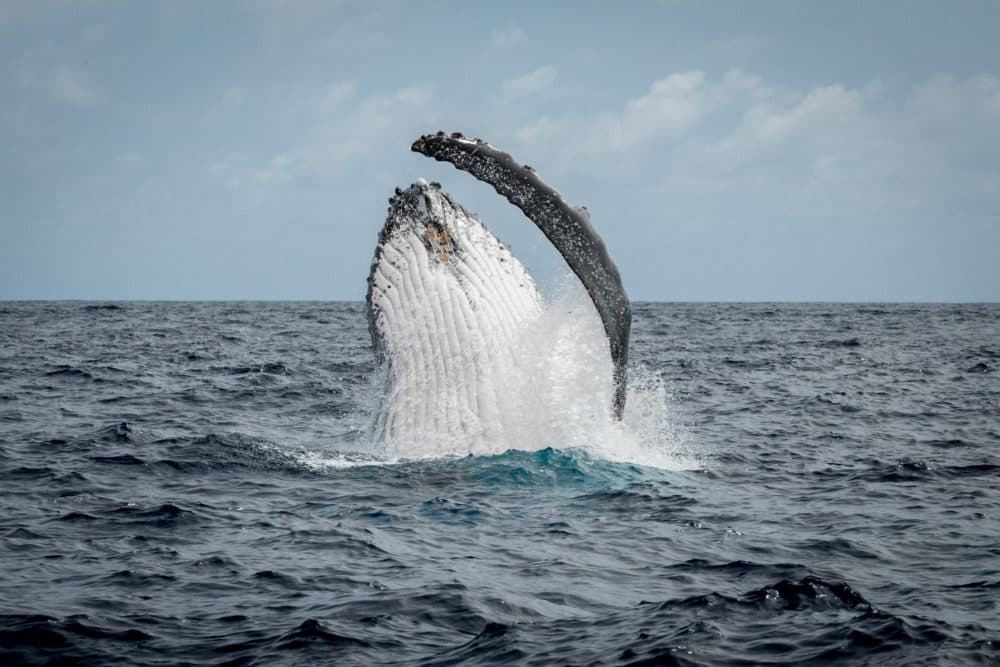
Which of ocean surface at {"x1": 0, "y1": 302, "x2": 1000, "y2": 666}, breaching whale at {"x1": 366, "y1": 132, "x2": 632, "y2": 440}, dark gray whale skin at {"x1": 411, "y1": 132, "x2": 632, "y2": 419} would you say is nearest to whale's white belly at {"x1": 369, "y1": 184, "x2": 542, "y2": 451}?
breaching whale at {"x1": 366, "y1": 132, "x2": 632, "y2": 440}

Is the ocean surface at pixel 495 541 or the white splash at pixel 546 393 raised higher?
the white splash at pixel 546 393

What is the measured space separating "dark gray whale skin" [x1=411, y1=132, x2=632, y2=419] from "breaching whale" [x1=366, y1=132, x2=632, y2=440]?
5.4 inches

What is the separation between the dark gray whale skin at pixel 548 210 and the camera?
9031 mm

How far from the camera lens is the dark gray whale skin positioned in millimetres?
9031

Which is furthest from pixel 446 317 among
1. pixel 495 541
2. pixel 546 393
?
pixel 495 541

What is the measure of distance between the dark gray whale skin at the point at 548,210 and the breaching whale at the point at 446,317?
14cm

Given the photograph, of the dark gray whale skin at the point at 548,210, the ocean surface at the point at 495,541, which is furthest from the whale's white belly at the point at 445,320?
the dark gray whale skin at the point at 548,210

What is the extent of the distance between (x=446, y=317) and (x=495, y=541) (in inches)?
96.1

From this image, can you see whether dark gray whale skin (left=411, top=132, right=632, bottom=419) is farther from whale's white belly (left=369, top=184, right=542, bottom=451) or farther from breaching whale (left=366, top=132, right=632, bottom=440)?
whale's white belly (left=369, top=184, right=542, bottom=451)

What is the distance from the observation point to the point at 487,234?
1016 cm

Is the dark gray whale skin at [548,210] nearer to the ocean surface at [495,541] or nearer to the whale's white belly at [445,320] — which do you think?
the whale's white belly at [445,320]

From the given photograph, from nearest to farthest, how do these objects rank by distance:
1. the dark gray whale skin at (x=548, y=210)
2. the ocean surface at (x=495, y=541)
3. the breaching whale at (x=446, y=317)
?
the ocean surface at (x=495, y=541), the dark gray whale skin at (x=548, y=210), the breaching whale at (x=446, y=317)

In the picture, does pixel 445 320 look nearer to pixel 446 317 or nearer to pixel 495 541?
pixel 446 317

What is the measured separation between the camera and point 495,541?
28.3ft
